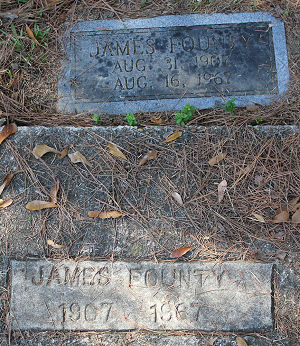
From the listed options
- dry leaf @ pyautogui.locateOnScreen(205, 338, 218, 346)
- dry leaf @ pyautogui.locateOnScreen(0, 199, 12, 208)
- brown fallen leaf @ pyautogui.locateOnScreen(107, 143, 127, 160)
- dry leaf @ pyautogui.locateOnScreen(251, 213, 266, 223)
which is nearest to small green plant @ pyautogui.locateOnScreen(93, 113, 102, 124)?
brown fallen leaf @ pyautogui.locateOnScreen(107, 143, 127, 160)

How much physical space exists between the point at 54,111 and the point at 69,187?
74 cm

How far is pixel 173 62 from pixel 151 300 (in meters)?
1.75

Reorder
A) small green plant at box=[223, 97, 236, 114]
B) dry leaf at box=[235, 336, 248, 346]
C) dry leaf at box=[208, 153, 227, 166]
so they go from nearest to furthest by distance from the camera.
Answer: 1. dry leaf at box=[235, 336, 248, 346]
2. dry leaf at box=[208, 153, 227, 166]
3. small green plant at box=[223, 97, 236, 114]

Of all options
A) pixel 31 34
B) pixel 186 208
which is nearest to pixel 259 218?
pixel 186 208

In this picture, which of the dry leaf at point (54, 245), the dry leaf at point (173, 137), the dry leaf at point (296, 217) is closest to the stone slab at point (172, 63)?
the dry leaf at point (173, 137)

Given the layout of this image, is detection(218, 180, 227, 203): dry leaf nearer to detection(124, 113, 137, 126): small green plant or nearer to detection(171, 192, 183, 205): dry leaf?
detection(171, 192, 183, 205): dry leaf

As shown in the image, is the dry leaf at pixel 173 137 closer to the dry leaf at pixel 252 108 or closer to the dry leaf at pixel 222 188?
the dry leaf at pixel 222 188

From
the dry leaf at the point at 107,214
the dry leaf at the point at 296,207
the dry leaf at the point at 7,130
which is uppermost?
the dry leaf at the point at 7,130

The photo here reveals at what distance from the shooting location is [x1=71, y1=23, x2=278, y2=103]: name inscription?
274cm

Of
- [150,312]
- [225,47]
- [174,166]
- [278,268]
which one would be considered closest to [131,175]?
[174,166]

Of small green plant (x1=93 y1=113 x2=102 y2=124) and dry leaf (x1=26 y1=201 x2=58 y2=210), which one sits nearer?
dry leaf (x1=26 y1=201 x2=58 y2=210)

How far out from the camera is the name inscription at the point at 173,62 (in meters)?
2.74

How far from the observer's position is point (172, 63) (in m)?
2.77

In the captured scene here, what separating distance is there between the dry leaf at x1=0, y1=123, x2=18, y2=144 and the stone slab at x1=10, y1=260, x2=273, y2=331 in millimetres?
921
